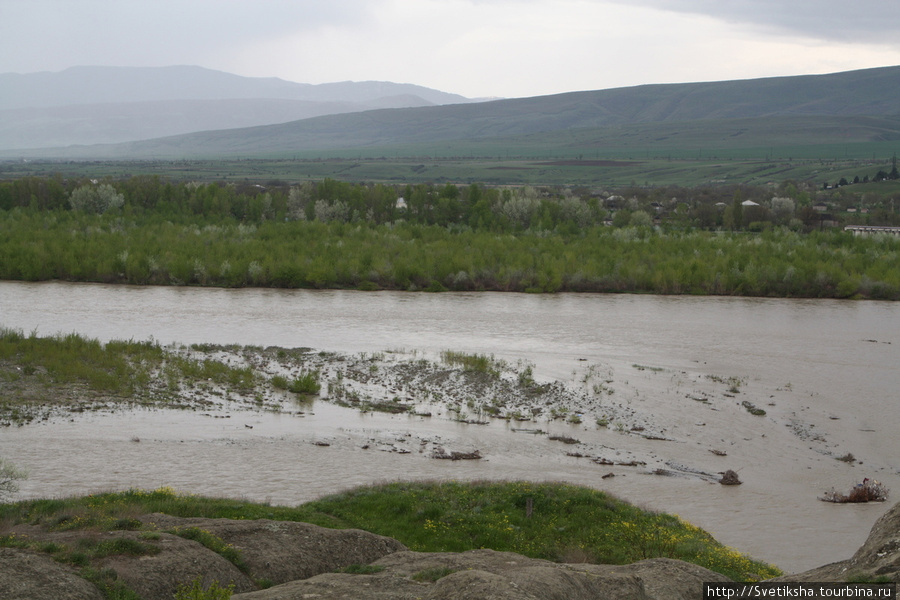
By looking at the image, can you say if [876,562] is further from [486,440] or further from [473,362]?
[473,362]

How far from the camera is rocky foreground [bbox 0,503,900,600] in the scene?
7766 mm

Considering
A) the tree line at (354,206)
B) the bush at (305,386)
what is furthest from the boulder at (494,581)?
the tree line at (354,206)

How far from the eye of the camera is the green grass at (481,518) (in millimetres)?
11289

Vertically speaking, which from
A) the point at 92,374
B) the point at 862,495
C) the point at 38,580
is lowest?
the point at 862,495

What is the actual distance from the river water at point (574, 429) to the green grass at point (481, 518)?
159cm

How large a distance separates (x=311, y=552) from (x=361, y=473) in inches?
230

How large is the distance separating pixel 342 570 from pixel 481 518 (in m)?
3.25

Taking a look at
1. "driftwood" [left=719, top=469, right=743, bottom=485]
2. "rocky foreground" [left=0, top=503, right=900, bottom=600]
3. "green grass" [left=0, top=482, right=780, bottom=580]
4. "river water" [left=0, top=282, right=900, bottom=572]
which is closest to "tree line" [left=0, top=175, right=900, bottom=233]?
"river water" [left=0, top=282, right=900, bottom=572]

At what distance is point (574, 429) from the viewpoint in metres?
19.1

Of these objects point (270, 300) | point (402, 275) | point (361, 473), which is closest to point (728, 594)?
point (361, 473)

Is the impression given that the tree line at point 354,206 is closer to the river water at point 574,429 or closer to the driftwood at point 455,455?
the river water at point 574,429

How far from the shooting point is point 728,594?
28.6 ft

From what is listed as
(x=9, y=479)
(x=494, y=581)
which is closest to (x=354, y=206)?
(x=9, y=479)

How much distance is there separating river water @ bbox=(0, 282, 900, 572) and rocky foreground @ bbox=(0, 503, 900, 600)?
4036 millimetres
